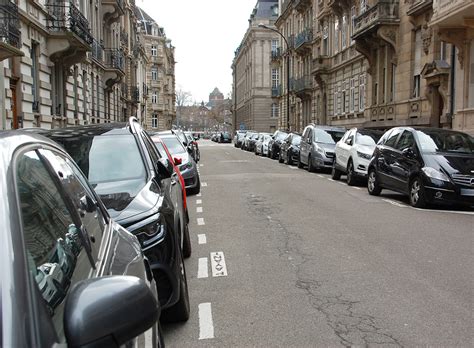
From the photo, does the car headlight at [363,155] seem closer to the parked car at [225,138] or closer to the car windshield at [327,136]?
the car windshield at [327,136]

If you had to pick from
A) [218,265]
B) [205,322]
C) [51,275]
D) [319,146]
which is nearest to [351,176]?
[319,146]

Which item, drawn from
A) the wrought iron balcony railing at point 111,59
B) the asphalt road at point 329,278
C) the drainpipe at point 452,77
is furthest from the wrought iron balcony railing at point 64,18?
the drainpipe at point 452,77

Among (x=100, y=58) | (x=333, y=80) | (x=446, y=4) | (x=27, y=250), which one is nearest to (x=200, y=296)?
(x=27, y=250)

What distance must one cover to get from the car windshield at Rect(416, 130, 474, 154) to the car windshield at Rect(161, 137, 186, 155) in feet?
19.6

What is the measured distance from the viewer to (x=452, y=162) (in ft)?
35.1

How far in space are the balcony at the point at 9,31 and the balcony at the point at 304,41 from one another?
32521 mm

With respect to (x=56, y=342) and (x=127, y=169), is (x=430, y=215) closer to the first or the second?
(x=127, y=169)

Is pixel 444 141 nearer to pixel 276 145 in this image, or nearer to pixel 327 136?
pixel 327 136

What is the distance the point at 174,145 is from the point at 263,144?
69.6ft

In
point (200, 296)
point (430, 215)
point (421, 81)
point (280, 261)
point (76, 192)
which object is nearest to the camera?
point (76, 192)

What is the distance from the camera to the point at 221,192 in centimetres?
1413

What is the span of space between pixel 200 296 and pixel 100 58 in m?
29.2

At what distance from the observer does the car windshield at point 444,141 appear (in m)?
11.4

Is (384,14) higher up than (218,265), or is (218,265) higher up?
(384,14)
